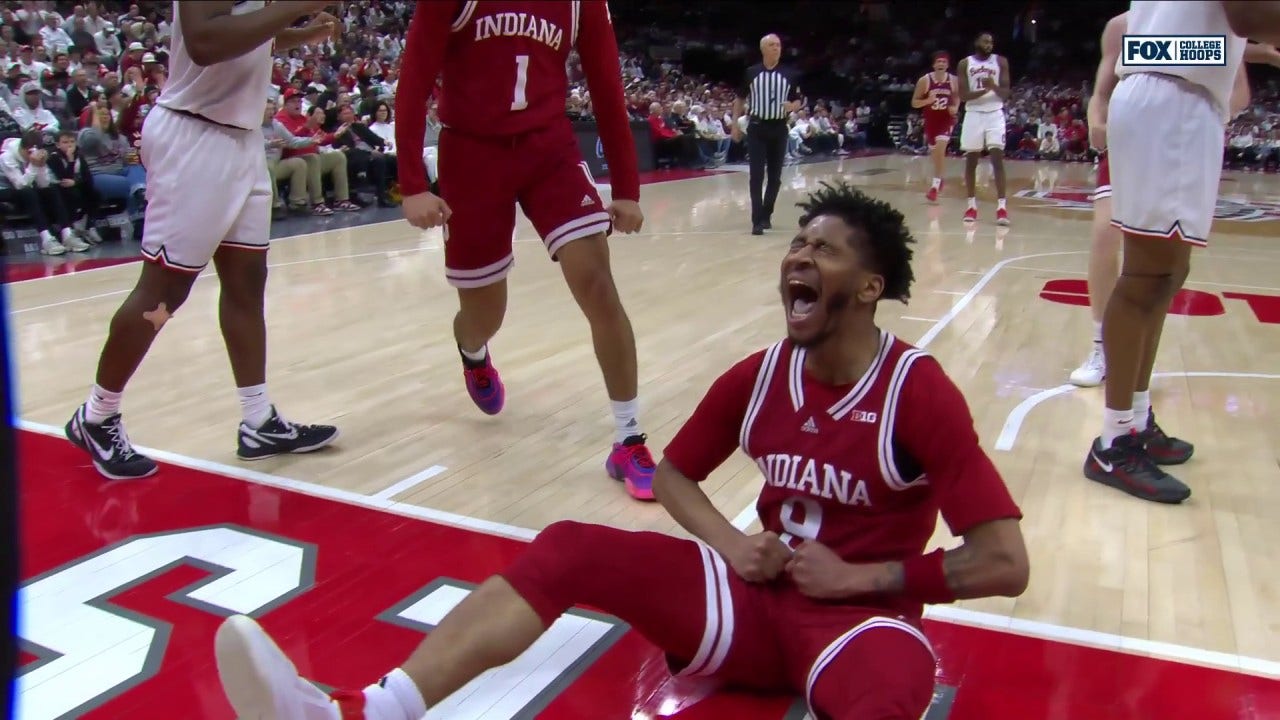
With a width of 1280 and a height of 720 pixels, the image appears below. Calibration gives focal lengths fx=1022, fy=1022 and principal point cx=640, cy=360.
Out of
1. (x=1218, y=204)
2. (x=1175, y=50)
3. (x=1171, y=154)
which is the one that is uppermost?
(x=1175, y=50)

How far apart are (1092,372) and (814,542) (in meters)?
2.66

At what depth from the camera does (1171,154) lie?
8.79 ft

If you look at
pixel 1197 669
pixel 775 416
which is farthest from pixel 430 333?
pixel 1197 669

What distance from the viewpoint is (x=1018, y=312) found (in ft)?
17.2

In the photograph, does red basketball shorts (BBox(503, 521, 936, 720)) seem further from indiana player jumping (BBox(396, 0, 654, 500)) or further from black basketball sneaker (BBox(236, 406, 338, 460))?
black basketball sneaker (BBox(236, 406, 338, 460))

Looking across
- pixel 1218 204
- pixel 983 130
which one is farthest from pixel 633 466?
pixel 1218 204

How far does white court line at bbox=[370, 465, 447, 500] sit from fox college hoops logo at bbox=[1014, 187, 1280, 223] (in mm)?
8485

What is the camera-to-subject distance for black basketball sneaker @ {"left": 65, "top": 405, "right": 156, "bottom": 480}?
296cm

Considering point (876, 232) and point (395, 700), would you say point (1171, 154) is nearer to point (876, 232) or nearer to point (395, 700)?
point (876, 232)

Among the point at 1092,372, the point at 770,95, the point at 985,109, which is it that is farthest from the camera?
the point at 985,109

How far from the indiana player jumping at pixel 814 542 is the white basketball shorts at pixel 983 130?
25.2 feet

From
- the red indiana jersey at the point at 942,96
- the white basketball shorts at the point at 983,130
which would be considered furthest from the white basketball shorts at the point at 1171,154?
the red indiana jersey at the point at 942,96

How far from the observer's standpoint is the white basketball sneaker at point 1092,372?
12.8ft

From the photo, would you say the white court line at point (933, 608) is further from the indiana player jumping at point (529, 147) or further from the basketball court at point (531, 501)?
the indiana player jumping at point (529, 147)
